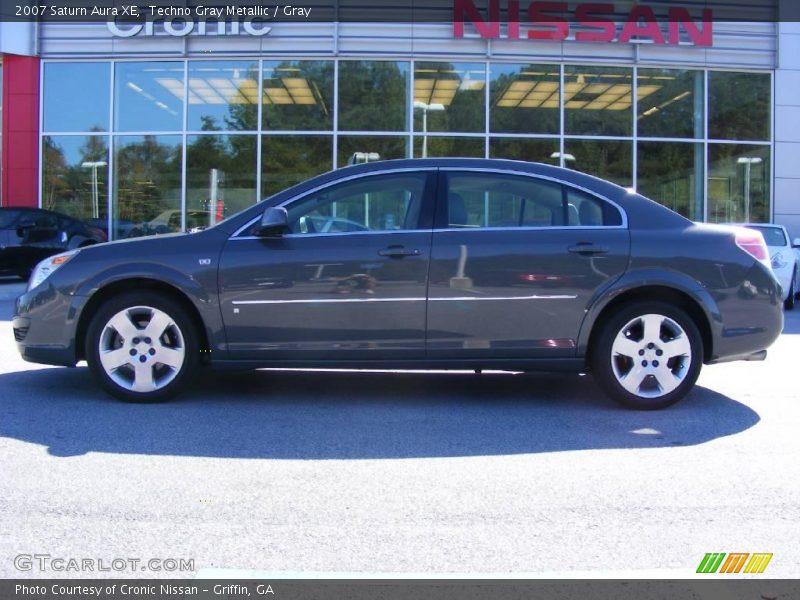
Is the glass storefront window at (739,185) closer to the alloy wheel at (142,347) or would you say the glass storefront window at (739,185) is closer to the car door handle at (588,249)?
the car door handle at (588,249)

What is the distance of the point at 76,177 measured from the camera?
18.2 meters

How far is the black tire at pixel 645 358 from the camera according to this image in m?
5.66

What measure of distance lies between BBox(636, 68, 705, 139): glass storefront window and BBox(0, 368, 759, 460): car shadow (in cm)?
1277

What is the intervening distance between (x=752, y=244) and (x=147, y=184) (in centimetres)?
1462

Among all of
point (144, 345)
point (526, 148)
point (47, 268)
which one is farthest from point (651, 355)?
point (526, 148)

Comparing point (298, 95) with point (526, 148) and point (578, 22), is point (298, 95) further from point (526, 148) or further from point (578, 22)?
point (578, 22)

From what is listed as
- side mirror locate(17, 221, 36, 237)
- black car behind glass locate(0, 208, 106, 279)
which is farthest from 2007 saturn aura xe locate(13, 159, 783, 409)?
side mirror locate(17, 221, 36, 237)

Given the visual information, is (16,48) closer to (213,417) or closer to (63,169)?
(63,169)

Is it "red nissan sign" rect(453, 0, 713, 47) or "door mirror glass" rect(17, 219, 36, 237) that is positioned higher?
"red nissan sign" rect(453, 0, 713, 47)

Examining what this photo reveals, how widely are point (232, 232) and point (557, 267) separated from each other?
218cm

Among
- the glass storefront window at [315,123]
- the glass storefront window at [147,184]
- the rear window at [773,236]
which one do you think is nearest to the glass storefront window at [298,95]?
the glass storefront window at [315,123]

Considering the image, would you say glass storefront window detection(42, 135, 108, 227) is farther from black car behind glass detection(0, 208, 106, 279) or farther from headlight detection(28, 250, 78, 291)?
headlight detection(28, 250, 78, 291)

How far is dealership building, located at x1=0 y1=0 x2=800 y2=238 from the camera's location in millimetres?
17547

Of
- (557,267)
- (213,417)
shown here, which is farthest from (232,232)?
(557,267)
